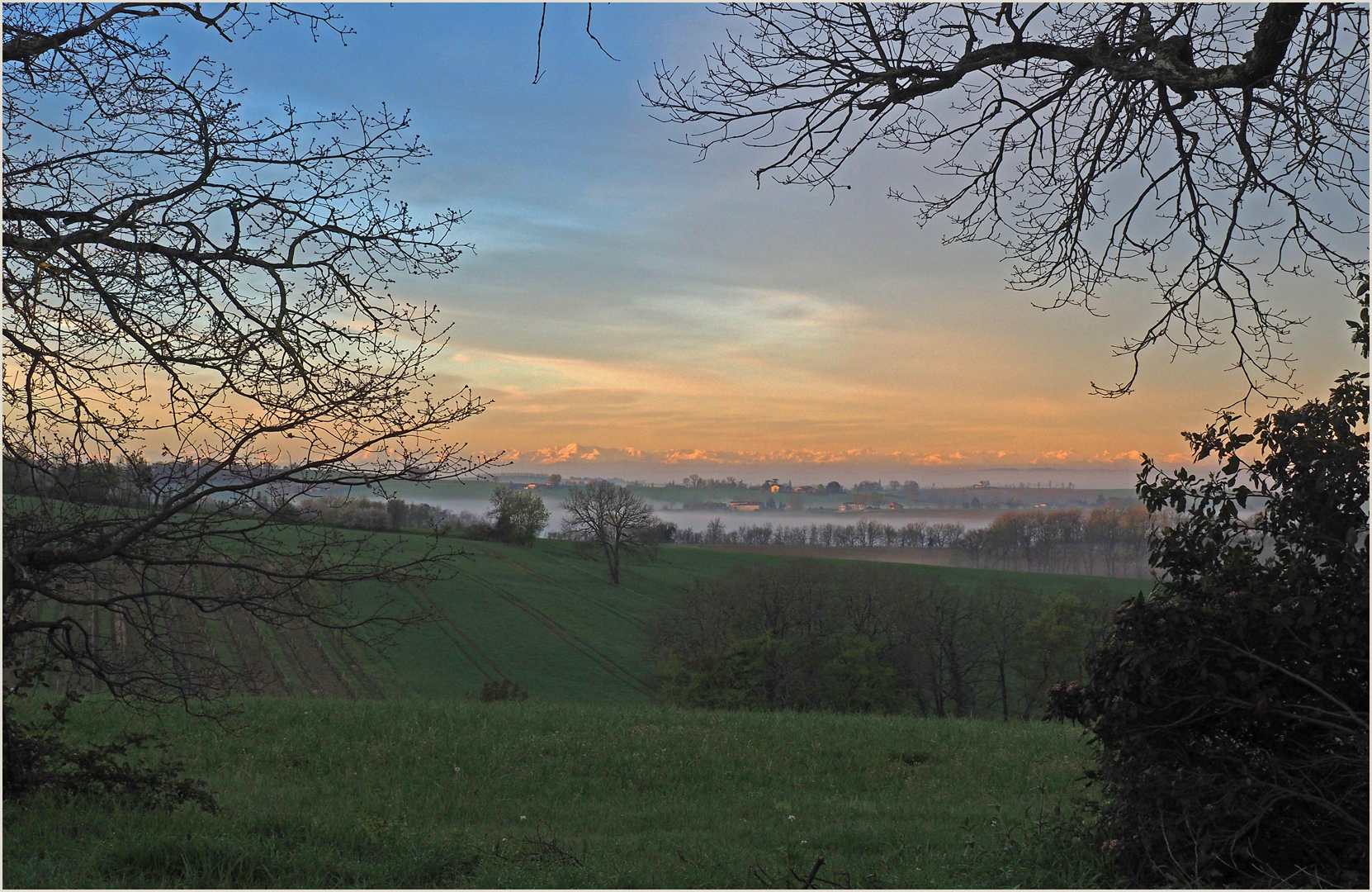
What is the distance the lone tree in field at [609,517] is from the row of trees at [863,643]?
1668 cm

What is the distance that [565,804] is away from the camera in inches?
351

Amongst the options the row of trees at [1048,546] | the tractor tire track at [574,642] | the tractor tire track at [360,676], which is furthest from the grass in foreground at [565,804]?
the row of trees at [1048,546]

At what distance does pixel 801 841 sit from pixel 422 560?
378 centimetres

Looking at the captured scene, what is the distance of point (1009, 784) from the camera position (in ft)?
32.8

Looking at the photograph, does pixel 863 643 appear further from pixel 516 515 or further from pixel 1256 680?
pixel 1256 680

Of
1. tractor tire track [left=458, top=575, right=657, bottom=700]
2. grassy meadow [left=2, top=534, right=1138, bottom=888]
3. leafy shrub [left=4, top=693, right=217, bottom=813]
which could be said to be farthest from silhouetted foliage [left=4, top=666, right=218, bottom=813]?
tractor tire track [left=458, top=575, right=657, bottom=700]

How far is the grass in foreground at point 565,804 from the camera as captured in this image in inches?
249

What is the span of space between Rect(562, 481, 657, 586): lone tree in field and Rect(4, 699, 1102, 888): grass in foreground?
164 feet

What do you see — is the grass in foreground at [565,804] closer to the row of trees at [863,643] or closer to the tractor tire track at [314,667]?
the row of trees at [863,643]

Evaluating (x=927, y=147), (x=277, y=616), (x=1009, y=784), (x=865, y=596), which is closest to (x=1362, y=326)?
(x=927, y=147)

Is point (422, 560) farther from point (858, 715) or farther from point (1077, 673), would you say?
point (1077, 673)

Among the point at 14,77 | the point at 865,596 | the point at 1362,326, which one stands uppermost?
the point at 14,77

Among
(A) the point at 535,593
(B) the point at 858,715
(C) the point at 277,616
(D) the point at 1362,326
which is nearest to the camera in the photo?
(D) the point at 1362,326

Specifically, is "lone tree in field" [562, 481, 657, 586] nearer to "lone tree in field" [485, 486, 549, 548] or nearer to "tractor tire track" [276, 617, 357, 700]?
"lone tree in field" [485, 486, 549, 548]
